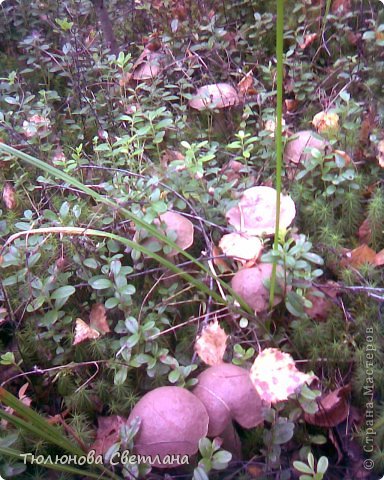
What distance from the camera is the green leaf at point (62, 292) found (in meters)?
1.47

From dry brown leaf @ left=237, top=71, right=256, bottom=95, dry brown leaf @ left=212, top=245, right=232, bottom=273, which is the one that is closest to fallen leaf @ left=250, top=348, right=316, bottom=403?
dry brown leaf @ left=212, top=245, right=232, bottom=273

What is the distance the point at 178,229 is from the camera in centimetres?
158

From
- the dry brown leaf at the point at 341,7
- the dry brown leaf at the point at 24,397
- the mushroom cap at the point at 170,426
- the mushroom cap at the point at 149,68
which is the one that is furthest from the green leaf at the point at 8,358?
the dry brown leaf at the point at 341,7

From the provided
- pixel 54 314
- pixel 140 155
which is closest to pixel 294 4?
pixel 140 155

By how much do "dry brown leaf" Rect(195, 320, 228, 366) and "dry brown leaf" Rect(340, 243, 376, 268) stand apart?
469 millimetres

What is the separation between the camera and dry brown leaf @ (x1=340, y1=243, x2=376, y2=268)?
157 centimetres

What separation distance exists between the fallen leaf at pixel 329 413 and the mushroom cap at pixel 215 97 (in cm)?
134

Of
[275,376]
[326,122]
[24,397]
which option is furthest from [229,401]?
[326,122]

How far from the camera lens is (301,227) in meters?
1.74

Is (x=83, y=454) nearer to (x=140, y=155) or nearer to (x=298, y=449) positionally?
(x=298, y=449)

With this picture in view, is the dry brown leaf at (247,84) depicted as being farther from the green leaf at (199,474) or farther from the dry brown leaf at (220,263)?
the green leaf at (199,474)

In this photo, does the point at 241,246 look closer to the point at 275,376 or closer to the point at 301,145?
the point at 275,376

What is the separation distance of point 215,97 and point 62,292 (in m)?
1.20

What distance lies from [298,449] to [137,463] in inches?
16.2
